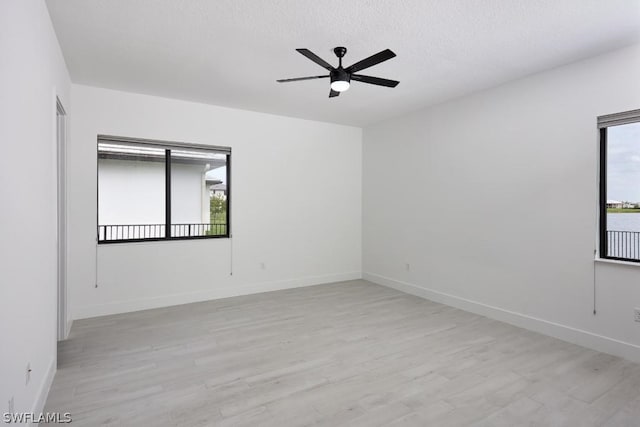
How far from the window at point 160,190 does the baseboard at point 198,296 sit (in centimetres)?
79

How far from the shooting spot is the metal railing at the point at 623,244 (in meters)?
3.07

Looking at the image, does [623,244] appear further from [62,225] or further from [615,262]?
[62,225]

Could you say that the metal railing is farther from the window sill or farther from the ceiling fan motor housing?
the ceiling fan motor housing

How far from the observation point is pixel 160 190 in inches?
183

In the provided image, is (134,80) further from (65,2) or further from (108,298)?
(108,298)

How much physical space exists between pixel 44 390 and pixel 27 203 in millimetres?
1310

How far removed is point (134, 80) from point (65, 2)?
150 centimetres

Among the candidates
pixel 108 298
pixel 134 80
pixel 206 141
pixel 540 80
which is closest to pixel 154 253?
pixel 108 298

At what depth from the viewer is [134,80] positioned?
390cm

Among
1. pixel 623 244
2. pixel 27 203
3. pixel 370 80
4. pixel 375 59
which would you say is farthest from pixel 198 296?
pixel 623 244

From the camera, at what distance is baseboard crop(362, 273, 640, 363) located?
3.04 metres

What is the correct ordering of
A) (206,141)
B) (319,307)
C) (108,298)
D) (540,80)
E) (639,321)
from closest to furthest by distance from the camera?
(639,321) → (540,80) → (108,298) → (319,307) → (206,141)

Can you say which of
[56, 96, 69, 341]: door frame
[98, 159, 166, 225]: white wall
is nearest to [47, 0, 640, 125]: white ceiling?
[56, 96, 69, 341]: door frame

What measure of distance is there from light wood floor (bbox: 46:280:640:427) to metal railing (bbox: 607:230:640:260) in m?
0.93
